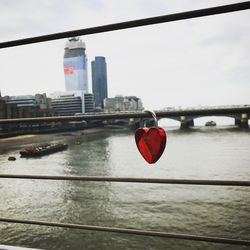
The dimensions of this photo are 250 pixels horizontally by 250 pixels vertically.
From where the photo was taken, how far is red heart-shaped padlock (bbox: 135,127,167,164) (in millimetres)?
1021

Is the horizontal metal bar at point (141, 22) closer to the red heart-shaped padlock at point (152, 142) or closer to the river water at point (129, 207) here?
the red heart-shaped padlock at point (152, 142)

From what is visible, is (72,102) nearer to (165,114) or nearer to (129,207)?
(129,207)

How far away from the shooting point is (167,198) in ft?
73.0

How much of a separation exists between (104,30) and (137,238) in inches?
655

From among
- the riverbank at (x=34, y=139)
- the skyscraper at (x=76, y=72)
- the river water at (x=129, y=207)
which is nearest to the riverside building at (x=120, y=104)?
the skyscraper at (x=76, y=72)

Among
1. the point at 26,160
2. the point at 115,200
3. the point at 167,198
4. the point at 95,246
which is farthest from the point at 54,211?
the point at 26,160

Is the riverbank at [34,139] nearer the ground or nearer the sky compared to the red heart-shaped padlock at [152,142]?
nearer the ground

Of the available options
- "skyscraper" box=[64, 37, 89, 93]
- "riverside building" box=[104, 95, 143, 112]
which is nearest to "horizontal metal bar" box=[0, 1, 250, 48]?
"riverside building" box=[104, 95, 143, 112]

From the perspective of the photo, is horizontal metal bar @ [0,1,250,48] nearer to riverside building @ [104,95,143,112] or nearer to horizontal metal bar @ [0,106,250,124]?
Result: horizontal metal bar @ [0,106,250,124]

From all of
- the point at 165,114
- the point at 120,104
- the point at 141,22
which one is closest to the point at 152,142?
the point at 165,114

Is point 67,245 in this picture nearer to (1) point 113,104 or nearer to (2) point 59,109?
(2) point 59,109

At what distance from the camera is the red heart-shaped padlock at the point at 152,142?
1.02 m

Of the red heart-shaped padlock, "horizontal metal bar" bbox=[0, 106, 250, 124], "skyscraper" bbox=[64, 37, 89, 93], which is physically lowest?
the red heart-shaped padlock

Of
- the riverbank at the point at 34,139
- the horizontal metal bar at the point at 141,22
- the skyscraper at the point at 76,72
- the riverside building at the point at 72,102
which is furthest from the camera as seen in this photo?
the skyscraper at the point at 76,72
